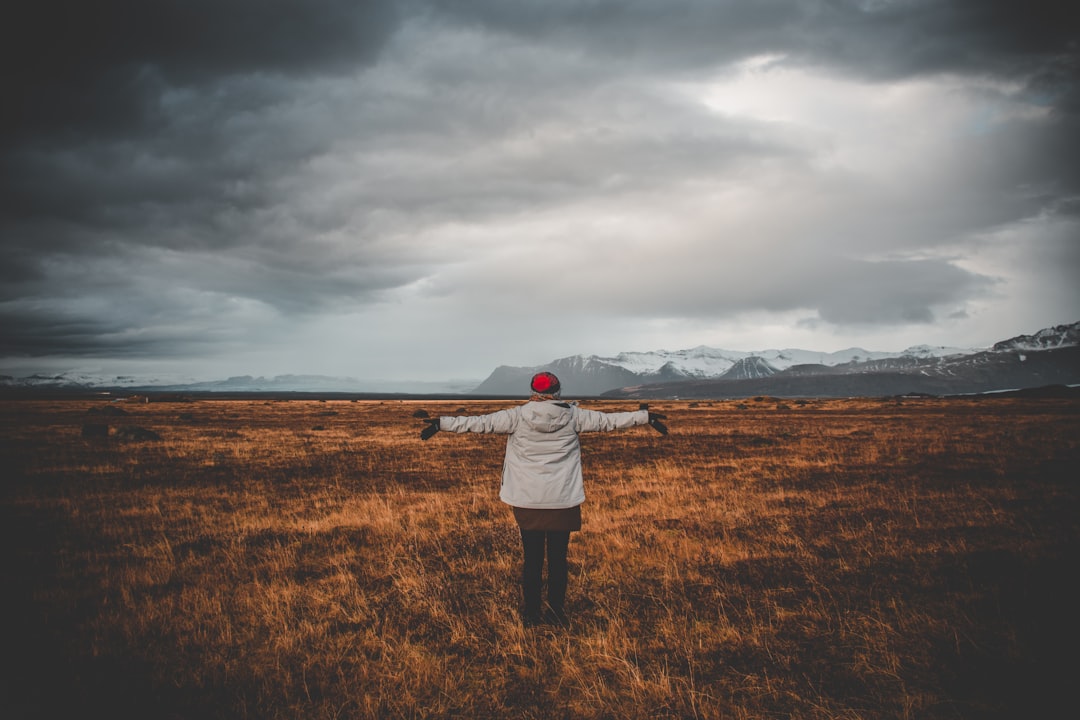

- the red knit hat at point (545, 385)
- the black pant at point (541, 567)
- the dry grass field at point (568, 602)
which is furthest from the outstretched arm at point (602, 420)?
the dry grass field at point (568, 602)

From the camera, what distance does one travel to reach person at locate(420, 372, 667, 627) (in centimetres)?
568

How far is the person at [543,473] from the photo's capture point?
568 cm

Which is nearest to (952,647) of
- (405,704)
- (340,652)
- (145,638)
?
(405,704)

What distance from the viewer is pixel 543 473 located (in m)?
5.71

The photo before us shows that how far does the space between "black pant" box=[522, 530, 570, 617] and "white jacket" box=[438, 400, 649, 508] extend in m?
0.44

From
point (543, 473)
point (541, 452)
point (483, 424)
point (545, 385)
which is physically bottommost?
point (543, 473)

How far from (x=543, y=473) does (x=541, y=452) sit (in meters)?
0.23

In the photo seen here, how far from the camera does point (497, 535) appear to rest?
10086 mm

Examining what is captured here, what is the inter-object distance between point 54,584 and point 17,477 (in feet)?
44.2

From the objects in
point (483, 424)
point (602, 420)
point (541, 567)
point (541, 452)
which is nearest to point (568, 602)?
point (541, 567)

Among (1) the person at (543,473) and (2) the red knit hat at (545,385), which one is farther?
(2) the red knit hat at (545,385)

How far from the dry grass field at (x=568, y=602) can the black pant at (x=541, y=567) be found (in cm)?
32

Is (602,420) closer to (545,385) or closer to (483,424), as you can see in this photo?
(545,385)

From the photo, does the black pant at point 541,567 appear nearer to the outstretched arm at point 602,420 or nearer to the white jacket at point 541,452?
the white jacket at point 541,452
